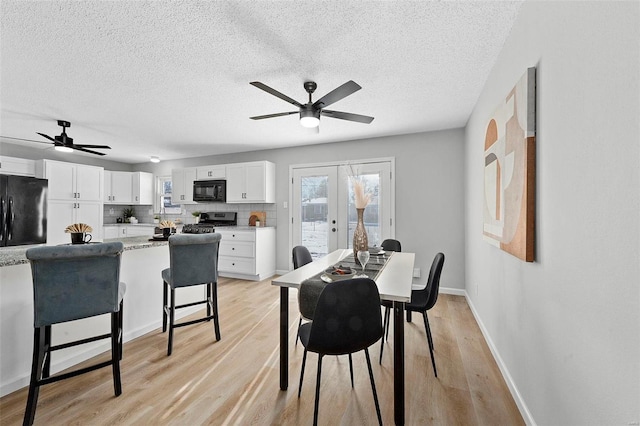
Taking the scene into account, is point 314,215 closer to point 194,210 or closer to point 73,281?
point 194,210

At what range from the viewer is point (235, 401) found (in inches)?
69.5

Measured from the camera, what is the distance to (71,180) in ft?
16.6

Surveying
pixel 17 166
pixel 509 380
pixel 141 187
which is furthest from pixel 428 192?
pixel 17 166

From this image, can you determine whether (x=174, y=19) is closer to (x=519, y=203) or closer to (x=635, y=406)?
(x=519, y=203)

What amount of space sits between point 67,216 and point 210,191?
98.3 inches

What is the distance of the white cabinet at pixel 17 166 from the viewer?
4.36 m

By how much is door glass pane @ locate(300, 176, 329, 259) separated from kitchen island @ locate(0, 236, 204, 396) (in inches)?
89.4

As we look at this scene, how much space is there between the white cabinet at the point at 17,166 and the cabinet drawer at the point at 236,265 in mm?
3523

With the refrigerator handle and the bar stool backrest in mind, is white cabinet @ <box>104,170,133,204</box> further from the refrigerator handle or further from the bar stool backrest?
the bar stool backrest

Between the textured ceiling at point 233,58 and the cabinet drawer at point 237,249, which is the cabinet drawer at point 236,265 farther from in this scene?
the textured ceiling at point 233,58

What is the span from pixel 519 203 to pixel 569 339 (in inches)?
29.4

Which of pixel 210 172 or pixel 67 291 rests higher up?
pixel 210 172

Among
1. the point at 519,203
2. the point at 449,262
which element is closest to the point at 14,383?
the point at 519,203

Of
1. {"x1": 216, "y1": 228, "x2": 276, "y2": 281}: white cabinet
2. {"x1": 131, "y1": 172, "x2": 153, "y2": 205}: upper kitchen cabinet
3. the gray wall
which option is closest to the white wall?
the gray wall
